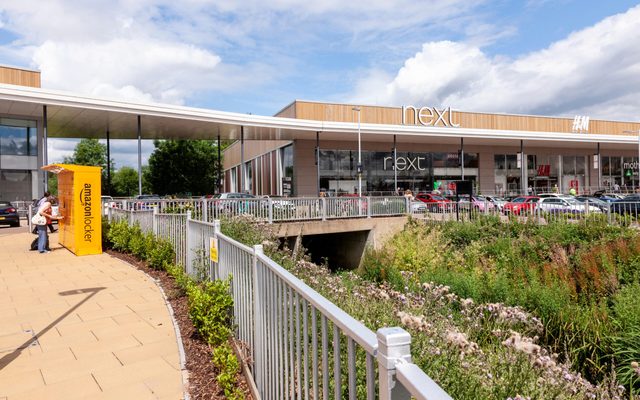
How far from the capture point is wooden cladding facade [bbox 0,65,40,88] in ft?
89.5

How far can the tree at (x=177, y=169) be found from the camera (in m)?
54.5

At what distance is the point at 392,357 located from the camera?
1387 mm

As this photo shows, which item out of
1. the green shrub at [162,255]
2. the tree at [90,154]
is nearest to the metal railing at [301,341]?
the green shrub at [162,255]

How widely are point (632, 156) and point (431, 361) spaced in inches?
2170

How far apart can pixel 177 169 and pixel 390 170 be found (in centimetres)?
2880

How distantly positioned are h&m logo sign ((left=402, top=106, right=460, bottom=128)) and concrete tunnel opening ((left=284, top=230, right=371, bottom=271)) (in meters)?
18.0

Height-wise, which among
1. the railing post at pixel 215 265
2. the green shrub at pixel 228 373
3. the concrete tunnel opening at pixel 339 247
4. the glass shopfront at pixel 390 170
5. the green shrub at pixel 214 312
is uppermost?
the glass shopfront at pixel 390 170

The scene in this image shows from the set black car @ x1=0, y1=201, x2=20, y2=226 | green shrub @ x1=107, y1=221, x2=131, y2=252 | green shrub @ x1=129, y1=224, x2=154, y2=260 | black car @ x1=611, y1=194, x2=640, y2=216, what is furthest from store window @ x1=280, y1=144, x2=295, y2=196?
green shrub @ x1=129, y1=224, x2=154, y2=260

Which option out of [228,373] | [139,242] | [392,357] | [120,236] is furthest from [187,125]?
[392,357]

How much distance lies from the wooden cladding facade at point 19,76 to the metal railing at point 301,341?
2760 centimetres

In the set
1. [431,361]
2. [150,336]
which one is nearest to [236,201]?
[150,336]

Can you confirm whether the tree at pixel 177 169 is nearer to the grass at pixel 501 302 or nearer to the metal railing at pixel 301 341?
the grass at pixel 501 302

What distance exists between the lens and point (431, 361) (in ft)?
9.97

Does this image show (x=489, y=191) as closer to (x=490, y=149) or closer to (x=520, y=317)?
(x=490, y=149)
